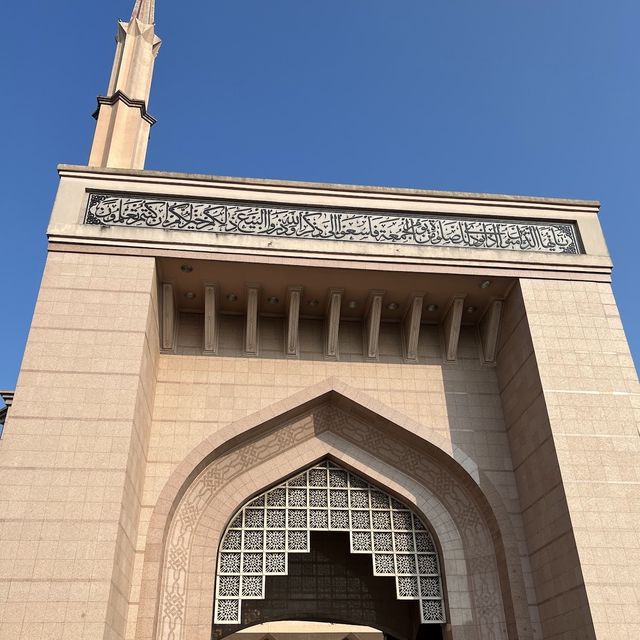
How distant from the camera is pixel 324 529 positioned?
20.9 ft

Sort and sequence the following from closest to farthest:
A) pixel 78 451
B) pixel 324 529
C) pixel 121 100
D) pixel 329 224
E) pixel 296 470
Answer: pixel 78 451 < pixel 324 529 < pixel 296 470 < pixel 329 224 < pixel 121 100

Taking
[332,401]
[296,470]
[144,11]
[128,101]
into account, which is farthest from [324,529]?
[144,11]

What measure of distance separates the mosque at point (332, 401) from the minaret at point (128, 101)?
5.36 ft

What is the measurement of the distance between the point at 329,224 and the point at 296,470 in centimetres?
252

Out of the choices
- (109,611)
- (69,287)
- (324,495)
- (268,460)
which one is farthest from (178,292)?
(109,611)

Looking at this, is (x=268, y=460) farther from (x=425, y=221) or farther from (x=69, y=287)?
(x=425, y=221)

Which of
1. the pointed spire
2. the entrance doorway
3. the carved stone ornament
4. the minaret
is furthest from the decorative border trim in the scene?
Result: the entrance doorway

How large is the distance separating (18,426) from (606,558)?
478 cm

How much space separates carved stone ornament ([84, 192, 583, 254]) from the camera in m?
6.48

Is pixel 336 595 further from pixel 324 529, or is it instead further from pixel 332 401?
pixel 332 401

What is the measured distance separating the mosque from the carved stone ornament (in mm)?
24

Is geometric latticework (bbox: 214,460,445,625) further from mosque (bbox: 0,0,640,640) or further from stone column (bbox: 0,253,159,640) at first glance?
stone column (bbox: 0,253,159,640)

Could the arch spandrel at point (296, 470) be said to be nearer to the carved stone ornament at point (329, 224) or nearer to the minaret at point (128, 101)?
the carved stone ornament at point (329, 224)

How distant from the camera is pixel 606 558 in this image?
5.20 metres
